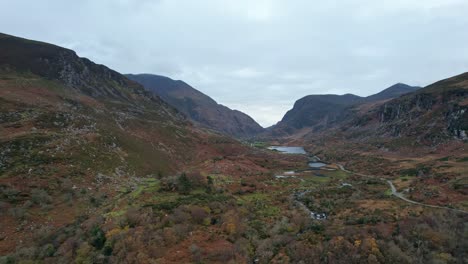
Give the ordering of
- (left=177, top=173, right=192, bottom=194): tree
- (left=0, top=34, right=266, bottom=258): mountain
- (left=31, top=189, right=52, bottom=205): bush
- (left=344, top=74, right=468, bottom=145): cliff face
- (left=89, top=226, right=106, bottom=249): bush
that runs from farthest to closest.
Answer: (left=344, top=74, right=468, bottom=145): cliff face
(left=177, top=173, right=192, bottom=194): tree
(left=31, top=189, right=52, bottom=205): bush
(left=0, top=34, right=266, bottom=258): mountain
(left=89, top=226, right=106, bottom=249): bush

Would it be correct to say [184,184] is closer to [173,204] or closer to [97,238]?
[173,204]

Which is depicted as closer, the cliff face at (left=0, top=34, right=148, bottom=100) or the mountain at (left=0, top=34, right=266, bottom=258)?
the mountain at (left=0, top=34, right=266, bottom=258)

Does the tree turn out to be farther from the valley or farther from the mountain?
the mountain

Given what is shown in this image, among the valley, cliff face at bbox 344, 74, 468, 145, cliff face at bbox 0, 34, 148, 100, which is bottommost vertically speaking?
the valley

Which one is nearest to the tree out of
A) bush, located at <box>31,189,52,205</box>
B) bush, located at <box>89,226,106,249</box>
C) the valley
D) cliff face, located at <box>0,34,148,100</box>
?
the valley

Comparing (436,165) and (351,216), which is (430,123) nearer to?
(436,165)

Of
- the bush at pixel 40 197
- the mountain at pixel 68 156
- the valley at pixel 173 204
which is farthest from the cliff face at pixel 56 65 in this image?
the bush at pixel 40 197

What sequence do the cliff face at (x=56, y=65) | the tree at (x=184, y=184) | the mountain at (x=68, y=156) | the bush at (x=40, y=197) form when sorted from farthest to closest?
the cliff face at (x=56, y=65) < the tree at (x=184, y=184) < the bush at (x=40, y=197) < the mountain at (x=68, y=156)

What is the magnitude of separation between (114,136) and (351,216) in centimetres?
5460

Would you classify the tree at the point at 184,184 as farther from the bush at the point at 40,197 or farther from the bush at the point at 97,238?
the bush at the point at 40,197

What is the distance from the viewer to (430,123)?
124625 millimetres

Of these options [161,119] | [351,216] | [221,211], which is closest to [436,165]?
[351,216]

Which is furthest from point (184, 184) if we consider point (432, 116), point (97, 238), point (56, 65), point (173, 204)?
point (432, 116)

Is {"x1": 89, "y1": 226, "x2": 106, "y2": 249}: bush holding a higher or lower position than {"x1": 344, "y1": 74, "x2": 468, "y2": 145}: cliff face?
lower
